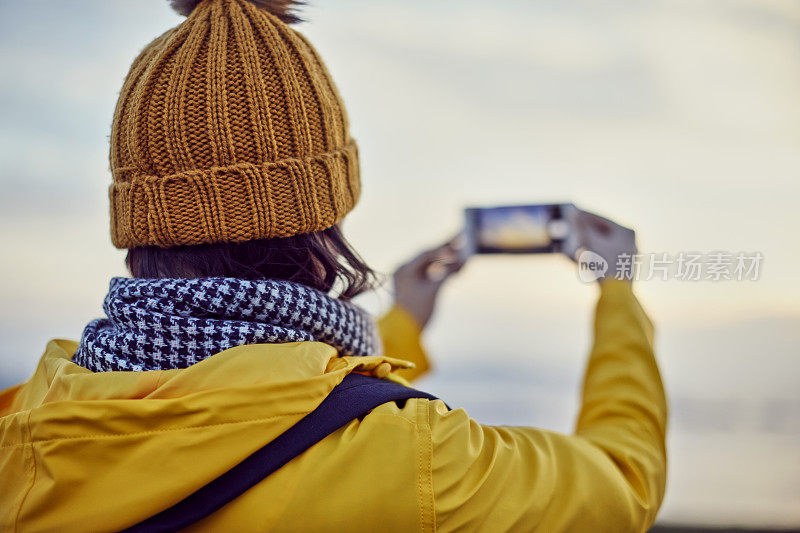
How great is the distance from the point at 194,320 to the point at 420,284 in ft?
2.41

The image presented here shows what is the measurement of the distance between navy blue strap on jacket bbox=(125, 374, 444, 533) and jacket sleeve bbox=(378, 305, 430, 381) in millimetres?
659

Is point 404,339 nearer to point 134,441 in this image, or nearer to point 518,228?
point 518,228

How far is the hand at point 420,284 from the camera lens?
138cm

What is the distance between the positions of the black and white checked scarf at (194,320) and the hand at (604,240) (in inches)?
21.4

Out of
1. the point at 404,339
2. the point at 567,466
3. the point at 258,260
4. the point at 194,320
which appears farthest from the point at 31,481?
the point at 404,339

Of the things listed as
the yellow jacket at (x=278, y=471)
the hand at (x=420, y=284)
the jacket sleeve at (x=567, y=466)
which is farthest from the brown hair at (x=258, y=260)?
the hand at (x=420, y=284)

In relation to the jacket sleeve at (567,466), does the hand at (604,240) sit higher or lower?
higher

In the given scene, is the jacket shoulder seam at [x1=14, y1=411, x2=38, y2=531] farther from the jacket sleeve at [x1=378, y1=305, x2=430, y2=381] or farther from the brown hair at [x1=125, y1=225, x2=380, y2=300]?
the jacket sleeve at [x1=378, y1=305, x2=430, y2=381]

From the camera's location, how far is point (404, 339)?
1362 millimetres

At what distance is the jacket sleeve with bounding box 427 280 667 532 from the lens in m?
0.68

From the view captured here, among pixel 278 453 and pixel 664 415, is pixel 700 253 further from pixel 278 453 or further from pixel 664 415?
pixel 278 453

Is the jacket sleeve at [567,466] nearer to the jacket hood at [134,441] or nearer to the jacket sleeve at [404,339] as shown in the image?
the jacket hood at [134,441]

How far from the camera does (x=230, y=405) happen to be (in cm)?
64

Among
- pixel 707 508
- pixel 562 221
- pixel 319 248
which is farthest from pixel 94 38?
pixel 707 508
